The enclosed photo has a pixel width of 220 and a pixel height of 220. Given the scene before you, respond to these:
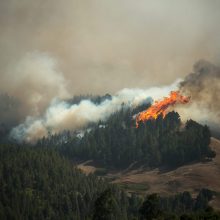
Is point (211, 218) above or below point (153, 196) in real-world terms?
below

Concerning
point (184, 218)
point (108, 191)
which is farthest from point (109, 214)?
point (184, 218)

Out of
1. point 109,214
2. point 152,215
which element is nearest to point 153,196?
point 152,215

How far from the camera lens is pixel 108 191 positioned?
177m

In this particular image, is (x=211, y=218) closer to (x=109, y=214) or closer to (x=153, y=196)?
(x=153, y=196)

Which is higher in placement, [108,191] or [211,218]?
[108,191]

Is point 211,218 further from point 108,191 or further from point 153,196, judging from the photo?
point 108,191

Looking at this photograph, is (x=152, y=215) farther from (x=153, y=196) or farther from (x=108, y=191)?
(x=108, y=191)

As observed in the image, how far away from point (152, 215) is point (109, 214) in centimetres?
1652

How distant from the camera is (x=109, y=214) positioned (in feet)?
570

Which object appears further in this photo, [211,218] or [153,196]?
[153,196]

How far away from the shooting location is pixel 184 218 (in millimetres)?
173750

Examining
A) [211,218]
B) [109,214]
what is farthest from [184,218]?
[109,214]

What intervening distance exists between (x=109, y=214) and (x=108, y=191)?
866 cm

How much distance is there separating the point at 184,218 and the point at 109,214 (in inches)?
1095
